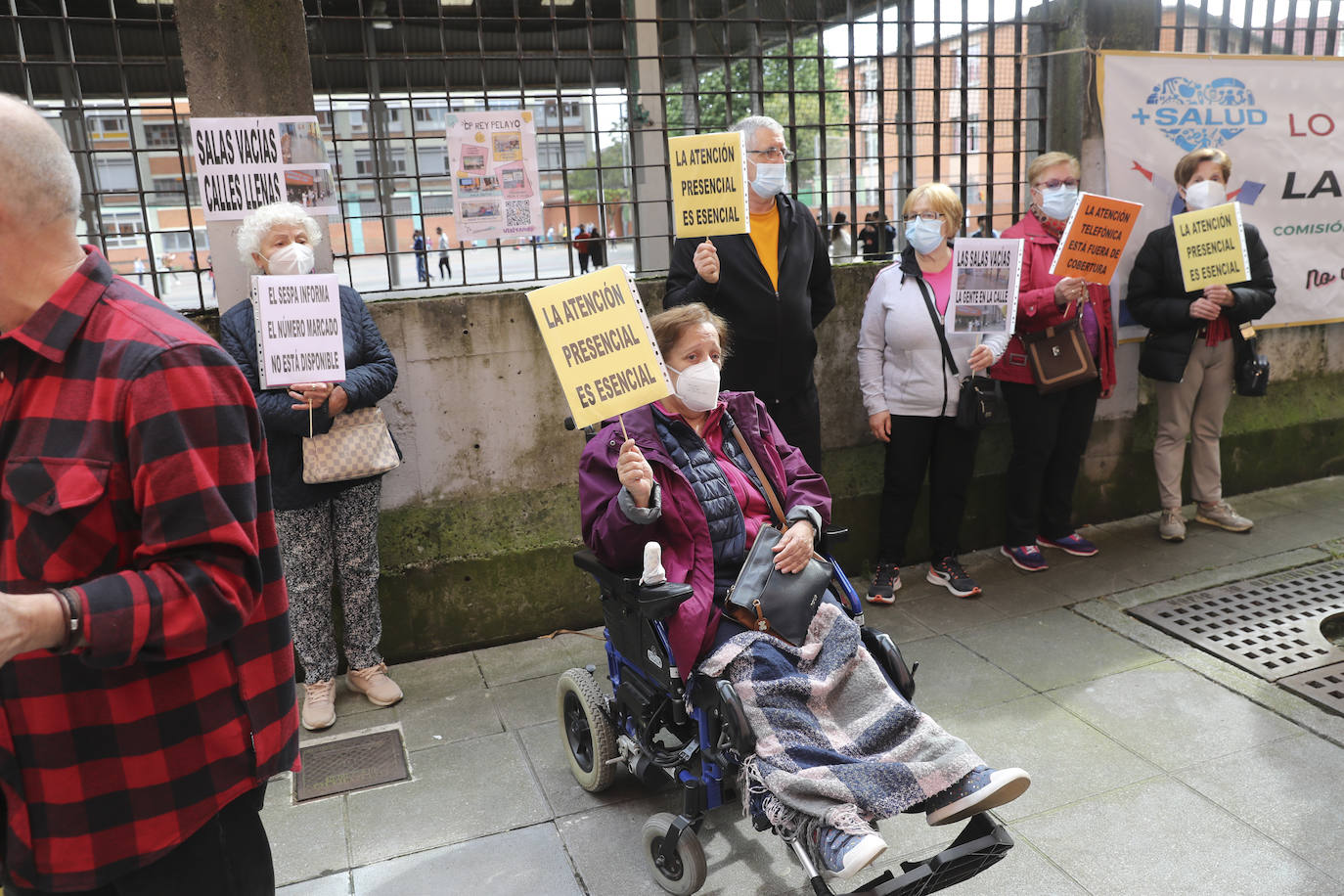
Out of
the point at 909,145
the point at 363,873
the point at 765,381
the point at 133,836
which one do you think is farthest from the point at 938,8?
the point at 133,836

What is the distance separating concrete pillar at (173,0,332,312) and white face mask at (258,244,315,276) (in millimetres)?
483

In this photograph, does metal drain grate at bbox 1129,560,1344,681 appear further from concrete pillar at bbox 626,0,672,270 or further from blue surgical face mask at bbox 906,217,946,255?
concrete pillar at bbox 626,0,672,270

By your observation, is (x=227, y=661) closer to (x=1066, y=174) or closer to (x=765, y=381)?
(x=765, y=381)

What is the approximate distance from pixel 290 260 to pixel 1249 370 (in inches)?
188

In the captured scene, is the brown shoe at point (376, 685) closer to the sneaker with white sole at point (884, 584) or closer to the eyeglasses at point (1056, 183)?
the sneaker with white sole at point (884, 584)

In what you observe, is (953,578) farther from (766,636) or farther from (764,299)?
(766,636)

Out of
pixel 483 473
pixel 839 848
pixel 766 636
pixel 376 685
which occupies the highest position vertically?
pixel 483 473

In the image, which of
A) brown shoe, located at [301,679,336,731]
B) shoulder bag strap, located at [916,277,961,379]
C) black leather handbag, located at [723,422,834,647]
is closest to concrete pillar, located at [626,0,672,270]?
shoulder bag strap, located at [916,277,961,379]

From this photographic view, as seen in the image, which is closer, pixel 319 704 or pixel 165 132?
pixel 319 704

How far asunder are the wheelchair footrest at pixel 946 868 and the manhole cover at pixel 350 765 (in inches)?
75.4

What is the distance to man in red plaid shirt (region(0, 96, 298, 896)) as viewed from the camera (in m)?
1.47

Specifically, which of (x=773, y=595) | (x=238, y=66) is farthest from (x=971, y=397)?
(x=238, y=66)

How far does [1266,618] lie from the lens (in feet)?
14.6

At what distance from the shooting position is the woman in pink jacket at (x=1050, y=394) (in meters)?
4.86
